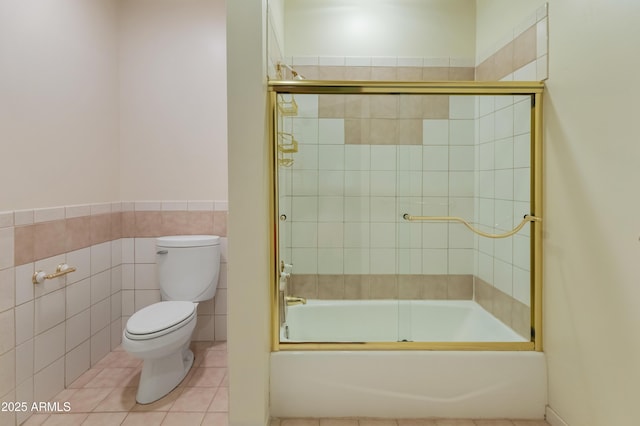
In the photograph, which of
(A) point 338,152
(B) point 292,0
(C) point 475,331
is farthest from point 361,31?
(C) point 475,331

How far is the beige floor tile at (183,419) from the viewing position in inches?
68.4

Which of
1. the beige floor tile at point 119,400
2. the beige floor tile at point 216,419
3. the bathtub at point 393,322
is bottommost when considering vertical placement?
the beige floor tile at point 216,419

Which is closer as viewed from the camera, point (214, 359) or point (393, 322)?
point (393, 322)

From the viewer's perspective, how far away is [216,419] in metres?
1.78

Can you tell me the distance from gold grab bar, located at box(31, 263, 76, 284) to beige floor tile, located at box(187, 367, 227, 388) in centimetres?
93

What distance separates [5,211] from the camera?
1.69 m

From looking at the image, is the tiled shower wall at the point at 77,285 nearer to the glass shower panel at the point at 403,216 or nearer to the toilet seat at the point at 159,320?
the toilet seat at the point at 159,320

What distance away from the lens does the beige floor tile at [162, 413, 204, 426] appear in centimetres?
174

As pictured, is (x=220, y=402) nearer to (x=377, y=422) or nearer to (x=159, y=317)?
(x=159, y=317)

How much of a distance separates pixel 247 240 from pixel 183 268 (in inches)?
38.8

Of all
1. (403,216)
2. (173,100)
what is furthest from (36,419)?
(403,216)

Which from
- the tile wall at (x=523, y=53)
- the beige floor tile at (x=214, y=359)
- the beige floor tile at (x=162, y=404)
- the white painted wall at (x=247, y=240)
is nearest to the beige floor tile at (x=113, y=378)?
the beige floor tile at (x=162, y=404)

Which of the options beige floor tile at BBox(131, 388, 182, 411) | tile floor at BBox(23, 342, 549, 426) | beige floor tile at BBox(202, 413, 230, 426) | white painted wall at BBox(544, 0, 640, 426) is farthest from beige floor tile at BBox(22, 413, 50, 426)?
white painted wall at BBox(544, 0, 640, 426)

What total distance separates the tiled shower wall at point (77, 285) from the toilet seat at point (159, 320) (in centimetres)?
45
